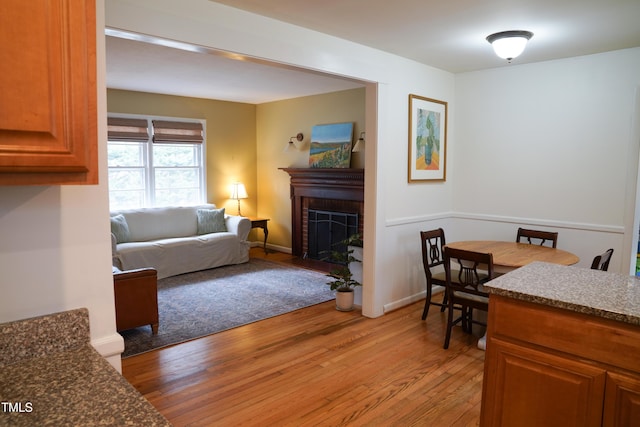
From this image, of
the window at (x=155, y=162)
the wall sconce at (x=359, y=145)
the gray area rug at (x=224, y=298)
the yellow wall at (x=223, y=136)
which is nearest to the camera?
the gray area rug at (x=224, y=298)

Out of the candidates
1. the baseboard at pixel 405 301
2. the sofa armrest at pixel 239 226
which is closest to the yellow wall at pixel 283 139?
the sofa armrest at pixel 239 226

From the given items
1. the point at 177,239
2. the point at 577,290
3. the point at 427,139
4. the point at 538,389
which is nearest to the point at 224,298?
the point at 177,239

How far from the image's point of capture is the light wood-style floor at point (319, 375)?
2553 mm

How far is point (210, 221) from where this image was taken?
6.43 meters

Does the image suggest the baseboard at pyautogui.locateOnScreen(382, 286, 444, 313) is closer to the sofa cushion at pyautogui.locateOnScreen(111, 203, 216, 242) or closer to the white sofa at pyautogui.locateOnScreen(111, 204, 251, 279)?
the white sofa at pyautogui.locateOnScreen(111, 204, 251, 279)

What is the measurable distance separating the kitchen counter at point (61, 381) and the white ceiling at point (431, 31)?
2.02 m

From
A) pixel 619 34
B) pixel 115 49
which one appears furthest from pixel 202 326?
pixel 619 34

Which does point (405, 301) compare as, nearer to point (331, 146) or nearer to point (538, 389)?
point (331, 146)

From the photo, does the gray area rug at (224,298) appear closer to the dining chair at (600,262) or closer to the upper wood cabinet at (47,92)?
the dining chair at (600,262)

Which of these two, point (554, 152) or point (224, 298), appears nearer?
point (554, 152)

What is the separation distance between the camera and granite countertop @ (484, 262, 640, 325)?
1.58 metres

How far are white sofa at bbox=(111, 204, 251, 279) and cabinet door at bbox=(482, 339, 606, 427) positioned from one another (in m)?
4.43

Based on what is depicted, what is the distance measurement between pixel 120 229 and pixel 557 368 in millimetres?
5126

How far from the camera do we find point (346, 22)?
123 inches
